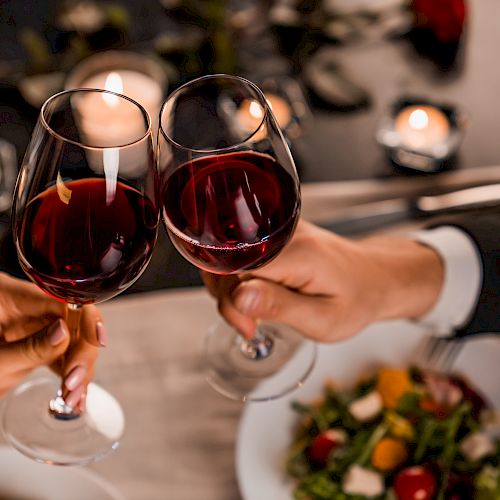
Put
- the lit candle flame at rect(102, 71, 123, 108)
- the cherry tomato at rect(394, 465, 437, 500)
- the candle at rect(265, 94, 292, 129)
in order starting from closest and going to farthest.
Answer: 1. the cherry tomato at rect(394, 465, 437, 500)
2. the lit candle flame at rect(102, 71, 123, 108)
3. the candle at rect(265, 94, 292, 129)

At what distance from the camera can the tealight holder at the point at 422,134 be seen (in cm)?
139

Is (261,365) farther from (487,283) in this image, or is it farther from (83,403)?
(487,283)

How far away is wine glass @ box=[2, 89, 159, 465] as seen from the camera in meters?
0.67

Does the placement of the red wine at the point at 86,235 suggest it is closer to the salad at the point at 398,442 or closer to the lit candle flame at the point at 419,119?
the salad at the point at 398,442

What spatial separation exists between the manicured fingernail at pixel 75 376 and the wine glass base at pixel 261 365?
21 centimetres

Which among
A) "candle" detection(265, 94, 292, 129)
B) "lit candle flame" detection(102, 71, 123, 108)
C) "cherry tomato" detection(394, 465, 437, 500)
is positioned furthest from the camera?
"candle" detection(265, 94, 292, 129)

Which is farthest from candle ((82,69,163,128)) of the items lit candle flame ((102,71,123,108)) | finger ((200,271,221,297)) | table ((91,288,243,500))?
finger ((200,271,221,297))

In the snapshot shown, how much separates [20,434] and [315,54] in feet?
2.84

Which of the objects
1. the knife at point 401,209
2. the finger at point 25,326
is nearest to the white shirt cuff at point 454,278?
the knife at point 401,209

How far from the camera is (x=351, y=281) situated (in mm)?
1007

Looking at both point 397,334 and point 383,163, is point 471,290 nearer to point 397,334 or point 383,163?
point 397,334

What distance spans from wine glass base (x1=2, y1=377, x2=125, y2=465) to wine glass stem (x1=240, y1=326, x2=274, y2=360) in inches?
6.7

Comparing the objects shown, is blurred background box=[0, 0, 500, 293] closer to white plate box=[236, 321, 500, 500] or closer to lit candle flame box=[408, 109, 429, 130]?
lit candle flame box=[408, 109, 429, 130]

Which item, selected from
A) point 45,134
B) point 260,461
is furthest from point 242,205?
point 260,461
